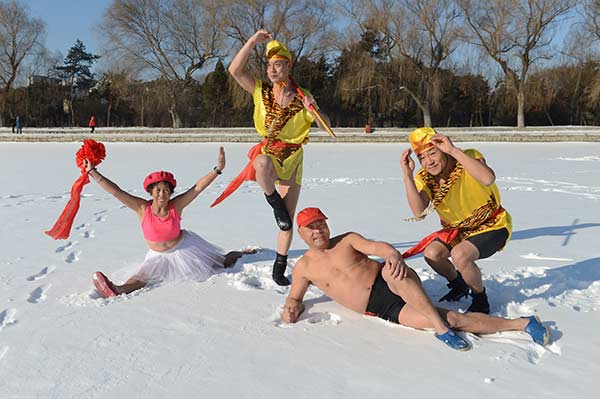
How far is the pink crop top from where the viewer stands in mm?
3555

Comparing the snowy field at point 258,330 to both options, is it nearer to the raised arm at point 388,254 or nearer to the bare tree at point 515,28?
the raised arm at point 388,254

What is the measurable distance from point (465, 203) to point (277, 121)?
1.39 m

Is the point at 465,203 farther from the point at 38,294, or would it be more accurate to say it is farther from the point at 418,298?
the point at 38,294

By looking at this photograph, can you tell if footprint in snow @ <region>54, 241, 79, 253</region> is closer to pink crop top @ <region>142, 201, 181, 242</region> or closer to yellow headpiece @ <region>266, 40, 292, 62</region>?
pink crop top @ <region>142, 201, 181, 242</region>

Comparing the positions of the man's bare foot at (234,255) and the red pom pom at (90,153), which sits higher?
the red pom pom at (90,153)

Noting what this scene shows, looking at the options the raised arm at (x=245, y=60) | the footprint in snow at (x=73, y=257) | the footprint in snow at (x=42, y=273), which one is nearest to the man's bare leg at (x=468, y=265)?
the raised arm at (x=245, y=60)

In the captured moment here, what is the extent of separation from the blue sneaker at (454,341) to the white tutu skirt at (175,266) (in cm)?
173

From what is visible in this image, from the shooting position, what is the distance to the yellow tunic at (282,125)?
363 centimetres

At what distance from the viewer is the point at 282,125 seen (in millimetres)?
3635

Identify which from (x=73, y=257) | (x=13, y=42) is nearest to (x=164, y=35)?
(x=13, y=42)

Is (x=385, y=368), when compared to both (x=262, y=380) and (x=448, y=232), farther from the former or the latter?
(x=448, y=232)

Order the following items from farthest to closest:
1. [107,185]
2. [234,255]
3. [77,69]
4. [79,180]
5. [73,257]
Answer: [77,69] < [73,257] < [234,255] < [79,180] < [107,185]

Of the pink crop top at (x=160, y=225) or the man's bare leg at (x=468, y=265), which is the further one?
the pink crop top at (x=160, y=225)

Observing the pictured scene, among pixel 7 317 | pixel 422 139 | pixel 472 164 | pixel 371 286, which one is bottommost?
pixel 7 317
